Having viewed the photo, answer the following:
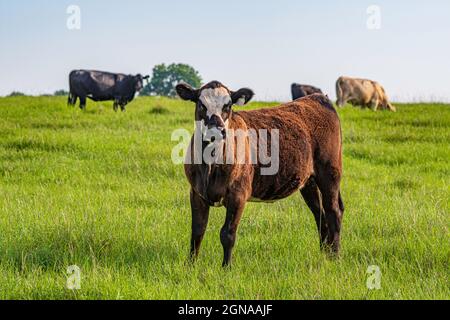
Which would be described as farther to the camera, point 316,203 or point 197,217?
point 316,203

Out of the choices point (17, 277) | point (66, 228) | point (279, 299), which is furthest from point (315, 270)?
point (66, 228)

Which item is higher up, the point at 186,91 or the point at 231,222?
the point at 186,91

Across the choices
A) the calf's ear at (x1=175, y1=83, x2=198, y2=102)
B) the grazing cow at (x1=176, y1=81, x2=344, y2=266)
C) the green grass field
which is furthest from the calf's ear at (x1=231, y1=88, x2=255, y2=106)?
the green grass field

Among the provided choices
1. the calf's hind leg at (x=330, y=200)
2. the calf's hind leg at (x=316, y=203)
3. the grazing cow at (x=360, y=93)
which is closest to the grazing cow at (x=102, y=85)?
the grazing cow at (x=360, y=93)

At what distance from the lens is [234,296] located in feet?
18.6

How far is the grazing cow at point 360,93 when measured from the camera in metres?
30.8

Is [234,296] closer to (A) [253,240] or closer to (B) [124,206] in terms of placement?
(A) [253,240]

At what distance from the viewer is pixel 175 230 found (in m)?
8.14

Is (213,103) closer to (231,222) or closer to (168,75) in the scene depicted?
(231,222)

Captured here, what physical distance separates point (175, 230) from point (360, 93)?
24124 mm

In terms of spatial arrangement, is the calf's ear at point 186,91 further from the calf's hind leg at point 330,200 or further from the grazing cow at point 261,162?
the calf's hind leg at point 330,200

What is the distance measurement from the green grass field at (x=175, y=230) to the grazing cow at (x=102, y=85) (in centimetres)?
1482

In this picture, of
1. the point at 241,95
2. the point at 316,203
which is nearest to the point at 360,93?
the point at 316,203

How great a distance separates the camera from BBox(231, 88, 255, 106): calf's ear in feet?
20.7
